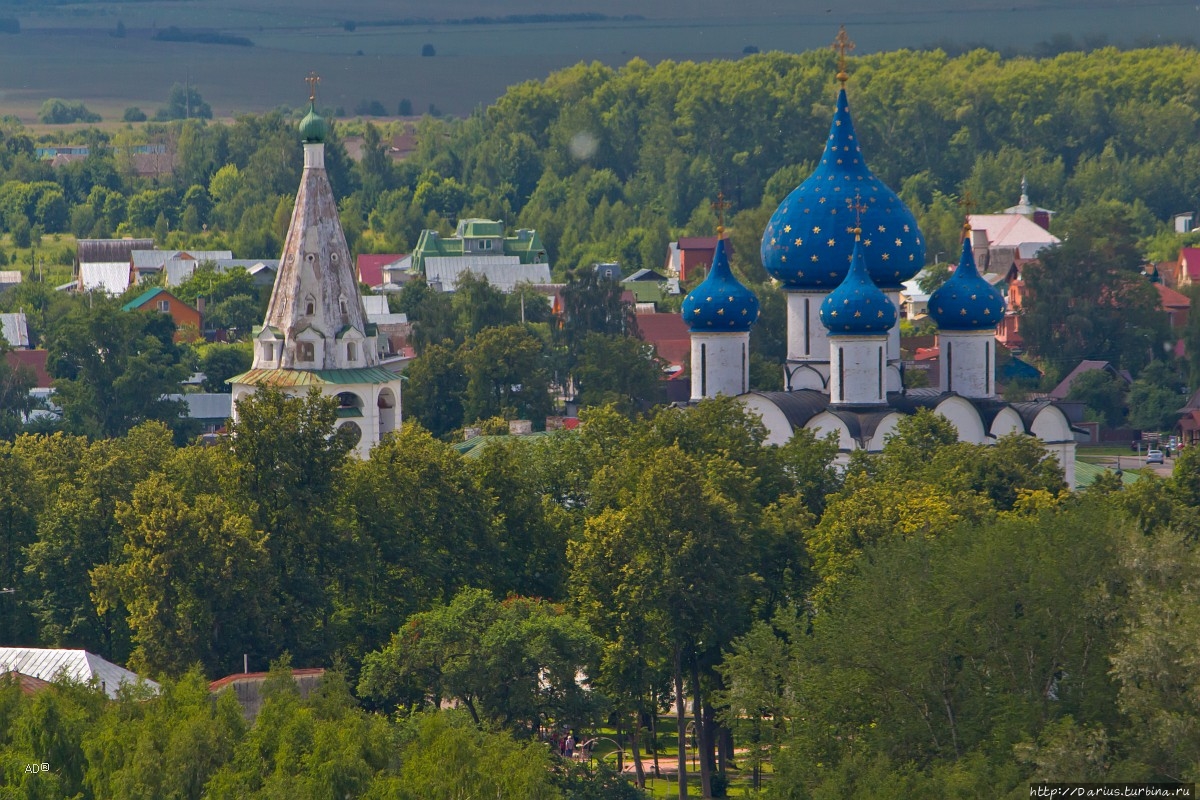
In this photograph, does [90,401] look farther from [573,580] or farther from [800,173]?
[800,173]

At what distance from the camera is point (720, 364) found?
5697 cm

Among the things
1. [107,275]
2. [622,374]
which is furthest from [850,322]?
[107,275]

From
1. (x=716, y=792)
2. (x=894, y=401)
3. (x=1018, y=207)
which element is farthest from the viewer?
(x=1018, y=207)

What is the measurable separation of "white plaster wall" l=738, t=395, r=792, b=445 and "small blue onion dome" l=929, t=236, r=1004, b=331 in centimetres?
373

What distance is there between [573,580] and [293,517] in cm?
363

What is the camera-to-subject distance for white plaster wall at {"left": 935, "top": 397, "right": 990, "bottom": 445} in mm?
54938

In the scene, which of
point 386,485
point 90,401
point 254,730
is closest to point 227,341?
point 90,401

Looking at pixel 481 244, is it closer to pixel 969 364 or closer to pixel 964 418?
pixel 969 364

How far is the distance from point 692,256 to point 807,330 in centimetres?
6408

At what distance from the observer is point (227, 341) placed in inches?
3625

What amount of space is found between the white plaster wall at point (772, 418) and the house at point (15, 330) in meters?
37.8

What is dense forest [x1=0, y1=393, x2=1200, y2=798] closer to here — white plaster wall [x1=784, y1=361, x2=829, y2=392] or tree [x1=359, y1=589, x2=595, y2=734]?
tree [x1=359, y1=589, x2=595, y2=734]

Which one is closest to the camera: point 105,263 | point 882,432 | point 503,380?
point 882,432

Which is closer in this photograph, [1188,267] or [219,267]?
[219,267]
